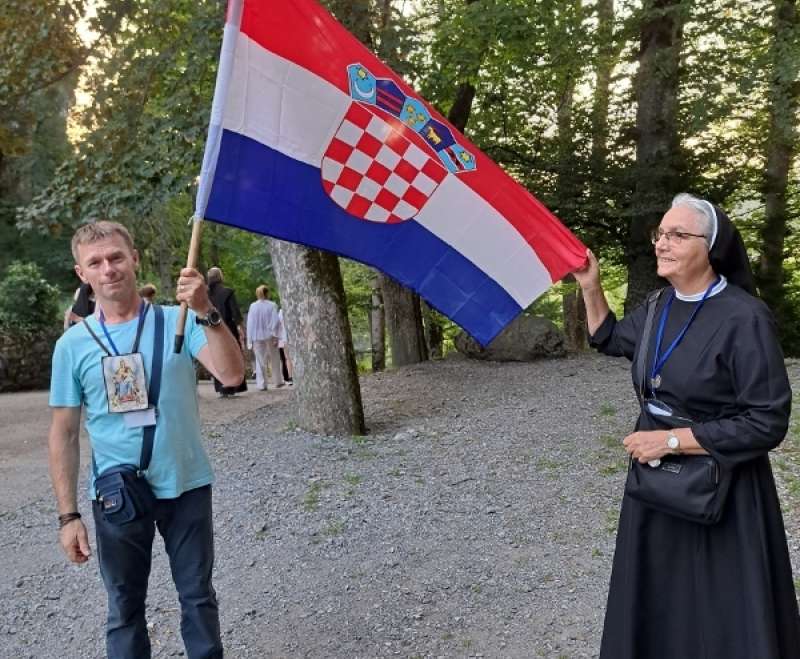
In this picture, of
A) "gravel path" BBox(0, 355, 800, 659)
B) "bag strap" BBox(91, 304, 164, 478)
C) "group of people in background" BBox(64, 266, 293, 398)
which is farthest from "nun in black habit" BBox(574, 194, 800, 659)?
"group of people in background" BBox(64, 266, 293, 398)

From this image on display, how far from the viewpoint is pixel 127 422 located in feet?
8.90

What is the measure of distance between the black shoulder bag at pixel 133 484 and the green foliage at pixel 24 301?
14.0 meters

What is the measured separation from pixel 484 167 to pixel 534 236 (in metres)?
0.42

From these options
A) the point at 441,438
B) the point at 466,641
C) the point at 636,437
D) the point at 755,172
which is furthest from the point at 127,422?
the point at 755,172

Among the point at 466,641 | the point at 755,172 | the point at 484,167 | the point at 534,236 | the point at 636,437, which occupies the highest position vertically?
the point at 755,172

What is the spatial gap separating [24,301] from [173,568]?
1449 centimetres

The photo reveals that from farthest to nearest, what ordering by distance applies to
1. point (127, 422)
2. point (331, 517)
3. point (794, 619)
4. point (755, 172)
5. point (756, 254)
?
point (756, 254)
point (755, 172)
point (331, 517)
point (127, 422)
point (794, 619)

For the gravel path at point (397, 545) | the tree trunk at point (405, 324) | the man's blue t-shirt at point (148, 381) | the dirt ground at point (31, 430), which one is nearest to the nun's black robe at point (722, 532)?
the gravel path at point (397, 545)

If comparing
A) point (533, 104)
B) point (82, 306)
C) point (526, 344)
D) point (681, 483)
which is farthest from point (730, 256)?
point (533, 104)

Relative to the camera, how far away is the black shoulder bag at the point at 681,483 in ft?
7.59

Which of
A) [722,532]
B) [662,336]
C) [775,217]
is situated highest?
[775,217]

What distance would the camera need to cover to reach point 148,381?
8.88 ft

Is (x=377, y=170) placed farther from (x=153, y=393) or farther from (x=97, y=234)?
(x=153, y=393)

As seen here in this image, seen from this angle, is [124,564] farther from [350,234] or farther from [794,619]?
[794,619]
